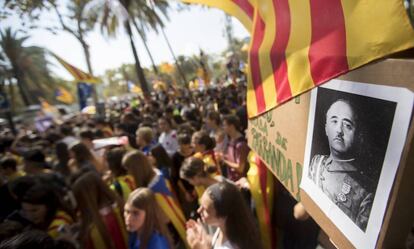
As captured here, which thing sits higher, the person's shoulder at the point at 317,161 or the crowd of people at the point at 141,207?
A: the person's shoulder at the point at 317,161

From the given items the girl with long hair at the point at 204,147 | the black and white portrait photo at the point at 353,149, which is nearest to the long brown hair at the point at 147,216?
the girl with long hair at the point at 204,147

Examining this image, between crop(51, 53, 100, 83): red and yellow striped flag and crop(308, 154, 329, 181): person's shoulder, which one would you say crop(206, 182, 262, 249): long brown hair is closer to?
crop(308, 154, 329, 181): person's shoulder

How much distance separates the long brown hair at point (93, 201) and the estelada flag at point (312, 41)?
5.80ft

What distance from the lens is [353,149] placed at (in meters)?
0.82

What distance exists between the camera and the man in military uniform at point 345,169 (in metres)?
0.79

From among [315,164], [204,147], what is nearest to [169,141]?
[204,147]

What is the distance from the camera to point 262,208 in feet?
9.86

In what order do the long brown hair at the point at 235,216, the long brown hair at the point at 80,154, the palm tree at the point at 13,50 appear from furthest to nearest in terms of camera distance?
the palm tree at the point at 13,50 < the long brown hair at the point at 80,154 < the long brown hair at the point at 235,216

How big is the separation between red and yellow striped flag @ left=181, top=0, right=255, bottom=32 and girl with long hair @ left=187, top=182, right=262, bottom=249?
997 mm

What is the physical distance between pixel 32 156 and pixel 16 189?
1306 millimetres

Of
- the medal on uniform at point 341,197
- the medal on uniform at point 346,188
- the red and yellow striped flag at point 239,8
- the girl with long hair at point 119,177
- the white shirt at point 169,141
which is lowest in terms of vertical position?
the white shirt at point 169,141

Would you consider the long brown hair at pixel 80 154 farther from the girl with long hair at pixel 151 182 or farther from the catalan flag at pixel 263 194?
the catalan flag at pixel 263 194

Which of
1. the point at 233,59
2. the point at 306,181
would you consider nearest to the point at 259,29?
the point at 306,181

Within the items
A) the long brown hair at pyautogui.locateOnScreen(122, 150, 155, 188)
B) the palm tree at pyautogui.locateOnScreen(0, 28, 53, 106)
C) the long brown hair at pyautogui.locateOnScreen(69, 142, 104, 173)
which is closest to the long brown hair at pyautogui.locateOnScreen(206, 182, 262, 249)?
the long brown hair at pyautogui.locateOnScreen(122, 150, 155, 188)
